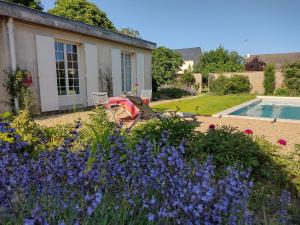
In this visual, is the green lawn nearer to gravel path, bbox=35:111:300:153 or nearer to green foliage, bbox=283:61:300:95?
gravel path, bbox=35:111:300:153

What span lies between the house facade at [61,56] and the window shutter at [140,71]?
31 centimetres

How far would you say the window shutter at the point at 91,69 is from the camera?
36.0ft

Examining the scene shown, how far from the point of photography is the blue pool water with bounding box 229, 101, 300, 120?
11.1 meters

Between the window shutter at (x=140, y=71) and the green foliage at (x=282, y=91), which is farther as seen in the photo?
the green foliage at (x=282, y=91)

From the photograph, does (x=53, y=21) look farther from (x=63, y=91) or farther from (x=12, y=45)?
(x=63, y=91)

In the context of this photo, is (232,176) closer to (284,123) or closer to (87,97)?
(284,123)

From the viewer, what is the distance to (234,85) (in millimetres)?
19922

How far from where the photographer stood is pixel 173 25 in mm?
20766

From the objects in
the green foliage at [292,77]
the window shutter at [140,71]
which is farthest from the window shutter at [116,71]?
the green foliage at [292,77]

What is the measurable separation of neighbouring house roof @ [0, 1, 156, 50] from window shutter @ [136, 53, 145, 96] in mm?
1431

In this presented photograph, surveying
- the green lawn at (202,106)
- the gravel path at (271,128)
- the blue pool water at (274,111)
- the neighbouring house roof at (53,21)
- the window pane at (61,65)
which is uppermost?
the neighbouring house roof at (53,21)

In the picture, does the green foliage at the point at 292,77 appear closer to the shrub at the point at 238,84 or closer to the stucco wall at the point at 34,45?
the shrub at the point at 238,84

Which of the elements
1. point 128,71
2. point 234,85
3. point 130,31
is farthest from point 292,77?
point 130,31

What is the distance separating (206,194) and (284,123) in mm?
7274
